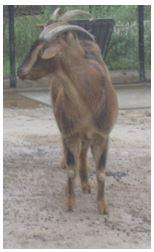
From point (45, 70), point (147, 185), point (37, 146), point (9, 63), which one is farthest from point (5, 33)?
point (45, 70)

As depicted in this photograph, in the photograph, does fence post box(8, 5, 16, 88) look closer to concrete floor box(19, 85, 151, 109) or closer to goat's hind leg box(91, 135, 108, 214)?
concrete floor box(19, 85, 151, 109)

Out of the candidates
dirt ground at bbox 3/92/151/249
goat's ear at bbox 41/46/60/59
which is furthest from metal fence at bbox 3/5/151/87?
goat's ear at bbox 41/46/60/59

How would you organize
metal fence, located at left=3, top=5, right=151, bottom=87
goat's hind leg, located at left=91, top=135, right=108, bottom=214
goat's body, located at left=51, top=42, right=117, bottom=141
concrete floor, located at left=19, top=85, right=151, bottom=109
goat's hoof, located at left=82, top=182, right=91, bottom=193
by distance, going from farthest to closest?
metal fence, located at left=3, top=5, right=151, bottom=87 → concrete floor, located at left=19, top=85, right=151, bottom=109 → goat's hoof, located at left=82, top=182, right=91, bottom=193 → goat's hind leg, located at left=91, top=135, right=108, bottom=214 → goat's body, located at left=51, top=42, right=117, bottom=141

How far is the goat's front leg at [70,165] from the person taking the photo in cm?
543

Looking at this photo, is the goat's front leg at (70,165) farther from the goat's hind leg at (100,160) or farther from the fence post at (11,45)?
the fence post at (11,45)

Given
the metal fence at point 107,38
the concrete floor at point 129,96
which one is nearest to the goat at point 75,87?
the concrete floor at point 129,96

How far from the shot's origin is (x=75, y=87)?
203 inches

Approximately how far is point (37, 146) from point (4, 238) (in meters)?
3.04

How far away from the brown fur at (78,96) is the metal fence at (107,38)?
6.29m

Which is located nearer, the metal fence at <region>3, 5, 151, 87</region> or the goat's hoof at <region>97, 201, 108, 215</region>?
the goat's hoof at <region>97, 201, 108, 215</region>

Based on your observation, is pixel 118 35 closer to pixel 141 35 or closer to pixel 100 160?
pixel 141 35

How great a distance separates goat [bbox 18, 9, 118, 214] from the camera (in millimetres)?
5012

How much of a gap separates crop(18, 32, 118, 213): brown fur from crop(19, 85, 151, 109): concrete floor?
16.5ft

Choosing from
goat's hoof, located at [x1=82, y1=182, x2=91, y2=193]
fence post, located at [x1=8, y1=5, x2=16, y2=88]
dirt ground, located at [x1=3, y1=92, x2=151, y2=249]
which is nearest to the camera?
dirt ground, located at [x1=3, y1=92, x2=151, y2=249]
